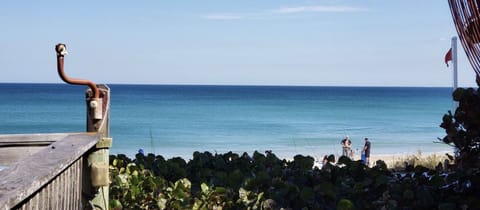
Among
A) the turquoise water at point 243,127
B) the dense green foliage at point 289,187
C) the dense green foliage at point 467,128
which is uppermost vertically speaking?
the turquoise water at point 243,127

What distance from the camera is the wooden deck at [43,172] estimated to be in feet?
5.30

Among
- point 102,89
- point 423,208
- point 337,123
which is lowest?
point 423,208

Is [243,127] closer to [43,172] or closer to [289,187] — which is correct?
[289,187]

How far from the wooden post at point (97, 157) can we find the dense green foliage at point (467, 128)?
195cm

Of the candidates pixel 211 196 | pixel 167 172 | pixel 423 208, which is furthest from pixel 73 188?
pixel 423 208

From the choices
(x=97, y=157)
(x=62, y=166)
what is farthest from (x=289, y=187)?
(x=62, y=166)

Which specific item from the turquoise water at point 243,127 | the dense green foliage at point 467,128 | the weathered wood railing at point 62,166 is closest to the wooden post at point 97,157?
the weathered wood railing at point 62,166

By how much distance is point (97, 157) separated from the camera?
3.09 m

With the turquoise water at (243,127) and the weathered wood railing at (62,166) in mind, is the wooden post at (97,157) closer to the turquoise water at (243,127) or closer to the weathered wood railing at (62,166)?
the weathered wood railing at (62,166)

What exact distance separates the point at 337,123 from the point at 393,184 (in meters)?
54.6

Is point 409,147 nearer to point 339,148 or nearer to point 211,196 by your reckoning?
point 339,148

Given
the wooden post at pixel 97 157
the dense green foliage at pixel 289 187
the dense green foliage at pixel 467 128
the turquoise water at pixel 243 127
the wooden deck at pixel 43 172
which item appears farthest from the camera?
the turquoise water at pixel 243 127

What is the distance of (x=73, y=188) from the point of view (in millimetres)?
2701

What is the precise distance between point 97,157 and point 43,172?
4.10 ft
